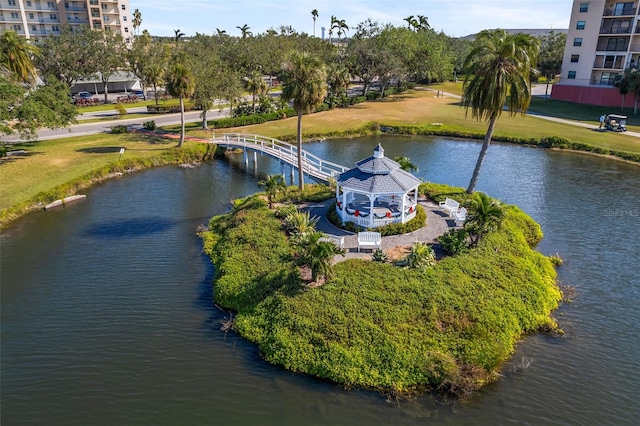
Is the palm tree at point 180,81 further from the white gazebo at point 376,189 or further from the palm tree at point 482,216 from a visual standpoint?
the palm tree at point 482,216

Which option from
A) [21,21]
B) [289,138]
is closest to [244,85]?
[289,138]

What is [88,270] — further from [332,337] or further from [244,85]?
[244,85]

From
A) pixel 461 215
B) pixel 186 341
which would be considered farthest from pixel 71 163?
pixel 461 215

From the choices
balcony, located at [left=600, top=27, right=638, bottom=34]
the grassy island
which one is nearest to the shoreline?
the grassy island

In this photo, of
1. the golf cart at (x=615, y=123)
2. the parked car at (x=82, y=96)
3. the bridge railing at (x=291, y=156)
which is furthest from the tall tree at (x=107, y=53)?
the golf cart at (x=615, y=123)

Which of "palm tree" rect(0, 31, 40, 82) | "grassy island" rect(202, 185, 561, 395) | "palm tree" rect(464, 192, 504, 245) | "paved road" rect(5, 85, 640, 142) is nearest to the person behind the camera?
"grassy island" rect(202, 185, 561, 395)

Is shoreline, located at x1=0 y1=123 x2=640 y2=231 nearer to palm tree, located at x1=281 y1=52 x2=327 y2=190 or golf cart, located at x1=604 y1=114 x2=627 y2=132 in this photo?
golf cart, located at x1=604 y1=114 x2=627 y2=132
